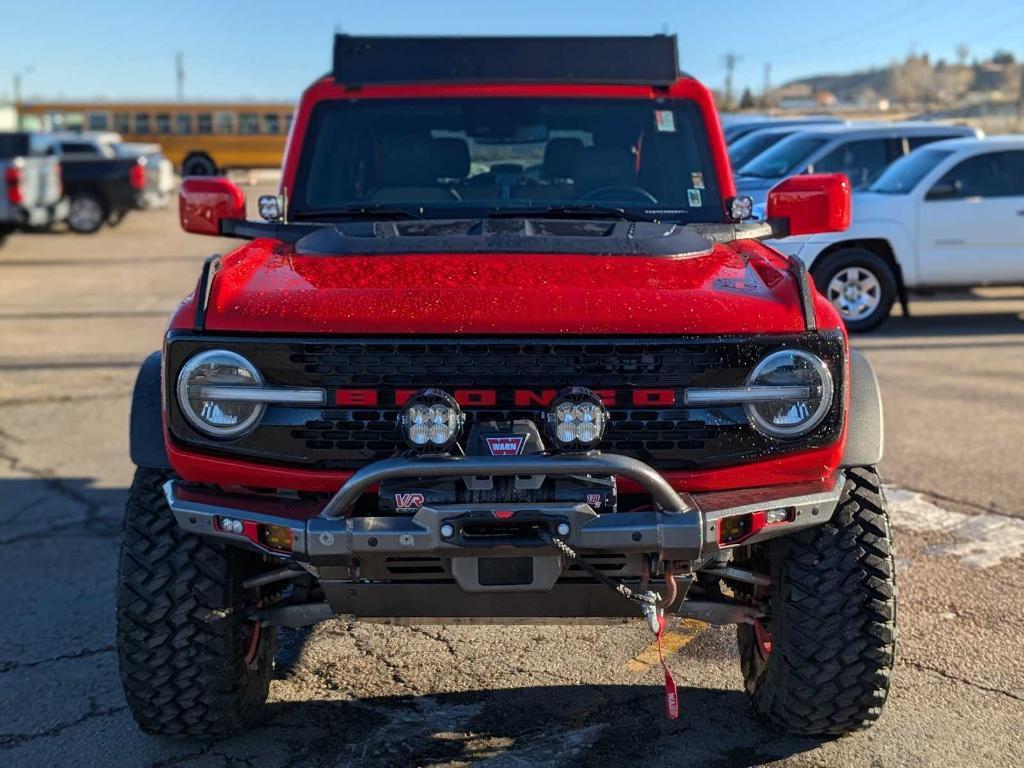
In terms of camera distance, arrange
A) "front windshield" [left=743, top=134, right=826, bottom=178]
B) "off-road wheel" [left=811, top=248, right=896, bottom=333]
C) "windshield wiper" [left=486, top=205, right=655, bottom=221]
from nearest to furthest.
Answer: "windshield wiper" [left=486, top=205, right=655, bottom=221], "off-road wheel" [left=811, top=248, right=896, bottom=333], "front windshield" [left=743, top=134, right=826, bottom=178]

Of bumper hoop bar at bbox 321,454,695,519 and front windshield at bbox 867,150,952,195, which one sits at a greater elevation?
front windshield at bbox 867,150,952,195

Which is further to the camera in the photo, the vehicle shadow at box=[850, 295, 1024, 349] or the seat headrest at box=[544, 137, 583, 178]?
the vehicle shadow at box=[850, 295, 1024, 349]

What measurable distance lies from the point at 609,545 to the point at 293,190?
2.27m

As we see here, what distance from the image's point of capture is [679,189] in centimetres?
474

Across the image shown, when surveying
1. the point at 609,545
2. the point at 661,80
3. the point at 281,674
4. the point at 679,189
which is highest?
the point at 661,80

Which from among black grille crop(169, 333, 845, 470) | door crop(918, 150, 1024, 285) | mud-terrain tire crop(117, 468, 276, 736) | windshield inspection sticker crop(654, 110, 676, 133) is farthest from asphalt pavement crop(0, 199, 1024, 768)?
door crop(918, 150, 1024, 285)

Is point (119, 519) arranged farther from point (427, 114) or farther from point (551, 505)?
point (551, 505)

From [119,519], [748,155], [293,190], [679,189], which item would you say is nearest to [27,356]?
[119,519]

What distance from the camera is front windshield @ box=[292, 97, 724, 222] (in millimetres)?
4676

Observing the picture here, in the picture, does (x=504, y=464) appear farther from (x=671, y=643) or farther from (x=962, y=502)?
(x=962, y=502)

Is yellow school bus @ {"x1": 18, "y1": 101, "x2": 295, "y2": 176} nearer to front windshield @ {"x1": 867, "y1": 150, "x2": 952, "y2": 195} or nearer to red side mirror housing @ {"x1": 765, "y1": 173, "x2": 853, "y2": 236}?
front windshield @ {"x1": 867, "y1": 150, "x2": 952, "y2": 195}

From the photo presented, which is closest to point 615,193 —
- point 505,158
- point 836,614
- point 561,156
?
point 561,156

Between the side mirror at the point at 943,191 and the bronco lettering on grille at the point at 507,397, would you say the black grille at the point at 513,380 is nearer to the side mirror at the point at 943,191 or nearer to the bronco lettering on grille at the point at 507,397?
the bronco lettering on grille at the point at 507,397

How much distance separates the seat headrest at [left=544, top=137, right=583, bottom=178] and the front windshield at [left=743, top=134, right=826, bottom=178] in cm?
924
